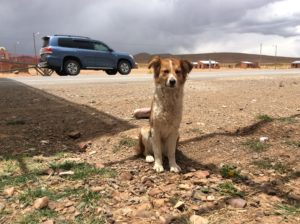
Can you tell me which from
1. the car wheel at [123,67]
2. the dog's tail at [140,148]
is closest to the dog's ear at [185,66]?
the dog's tail at [140,148]

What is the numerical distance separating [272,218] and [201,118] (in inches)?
179

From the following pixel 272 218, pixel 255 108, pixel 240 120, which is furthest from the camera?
pixel 255 108

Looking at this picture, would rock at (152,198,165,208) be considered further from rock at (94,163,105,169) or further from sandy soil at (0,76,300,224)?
rock at (94,163,105,169)

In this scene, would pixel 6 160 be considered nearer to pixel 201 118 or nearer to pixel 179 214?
pixel 179 214

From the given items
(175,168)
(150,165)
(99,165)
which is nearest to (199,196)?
(175,168)

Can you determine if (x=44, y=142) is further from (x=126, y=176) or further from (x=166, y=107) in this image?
(x=166, y=107)

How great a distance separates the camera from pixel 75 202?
15.6 feet

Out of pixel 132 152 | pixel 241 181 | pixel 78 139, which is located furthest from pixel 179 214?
pixel 78 139

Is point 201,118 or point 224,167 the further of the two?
point 201,118

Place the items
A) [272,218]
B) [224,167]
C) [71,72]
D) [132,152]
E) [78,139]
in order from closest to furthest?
[272,218], [224,167], [132,152], [78,139], [71,72]

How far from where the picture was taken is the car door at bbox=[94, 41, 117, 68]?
76.9 feet

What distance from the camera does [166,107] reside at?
578cm

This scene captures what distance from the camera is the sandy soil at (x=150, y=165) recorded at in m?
4.60

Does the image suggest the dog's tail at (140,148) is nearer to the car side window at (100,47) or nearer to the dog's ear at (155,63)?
the dog's ear at (155,63)
